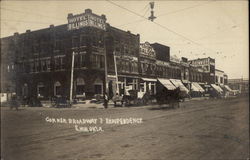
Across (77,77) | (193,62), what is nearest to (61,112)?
(77,77)

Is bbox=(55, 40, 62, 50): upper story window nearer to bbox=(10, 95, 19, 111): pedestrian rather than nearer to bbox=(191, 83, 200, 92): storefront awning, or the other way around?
A: bbox=(10, 95, 19, 111): pedestrian

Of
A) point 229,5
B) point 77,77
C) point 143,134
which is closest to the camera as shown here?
point 143,134

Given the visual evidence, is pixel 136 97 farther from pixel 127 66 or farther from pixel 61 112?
pixel 61 112

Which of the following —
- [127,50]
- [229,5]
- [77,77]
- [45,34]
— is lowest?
[77,77]

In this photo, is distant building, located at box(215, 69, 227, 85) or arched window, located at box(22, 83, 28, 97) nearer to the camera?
distant building, located at box(215, 69, 227, 85)

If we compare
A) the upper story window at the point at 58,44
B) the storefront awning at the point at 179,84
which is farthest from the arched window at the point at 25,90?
the storefront awning at the point at 179,84

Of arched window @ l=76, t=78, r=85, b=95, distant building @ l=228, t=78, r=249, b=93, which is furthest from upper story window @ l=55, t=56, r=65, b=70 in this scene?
distant building @ l=228, t=78, r=249, b=93

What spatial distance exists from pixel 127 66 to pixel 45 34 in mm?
933

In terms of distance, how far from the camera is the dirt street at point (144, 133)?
2438 mm

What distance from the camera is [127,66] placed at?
2779mm

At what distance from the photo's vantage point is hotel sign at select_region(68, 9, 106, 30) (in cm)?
253

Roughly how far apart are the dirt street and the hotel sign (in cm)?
80

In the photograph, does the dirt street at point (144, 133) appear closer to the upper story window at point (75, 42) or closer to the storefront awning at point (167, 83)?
the storefront awning at point (167, 83)

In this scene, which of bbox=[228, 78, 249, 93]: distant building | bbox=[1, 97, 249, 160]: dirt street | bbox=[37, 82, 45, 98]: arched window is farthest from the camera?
bbox=[37, 82, 45, 98]: arched window
